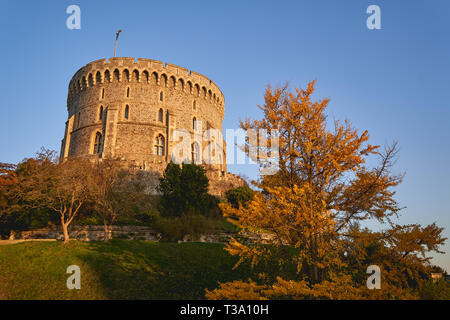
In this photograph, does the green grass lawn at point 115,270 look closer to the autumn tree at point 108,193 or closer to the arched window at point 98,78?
the autumn tree at point 108,193

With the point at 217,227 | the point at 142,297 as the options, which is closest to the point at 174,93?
the point at 217,227

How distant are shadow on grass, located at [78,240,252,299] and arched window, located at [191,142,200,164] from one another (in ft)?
60.7

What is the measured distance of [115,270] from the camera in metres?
11.5

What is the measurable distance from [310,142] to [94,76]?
31737mm

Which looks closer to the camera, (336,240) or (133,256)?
(336,240)

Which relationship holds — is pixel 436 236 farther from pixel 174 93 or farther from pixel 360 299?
pixel 174 93

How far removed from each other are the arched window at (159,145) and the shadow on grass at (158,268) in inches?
670

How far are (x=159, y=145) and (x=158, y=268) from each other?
20.6 metres

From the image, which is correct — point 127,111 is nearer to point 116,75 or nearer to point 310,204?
point 116,75

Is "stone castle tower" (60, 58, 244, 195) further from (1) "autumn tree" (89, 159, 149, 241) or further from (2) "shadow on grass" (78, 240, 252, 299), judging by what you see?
(2) "shadow on grass" (78, 240, 252, 299)

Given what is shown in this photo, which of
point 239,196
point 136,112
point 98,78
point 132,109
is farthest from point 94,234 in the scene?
point 98,78

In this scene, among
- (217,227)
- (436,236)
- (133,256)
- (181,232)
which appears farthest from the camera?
(217,227)
